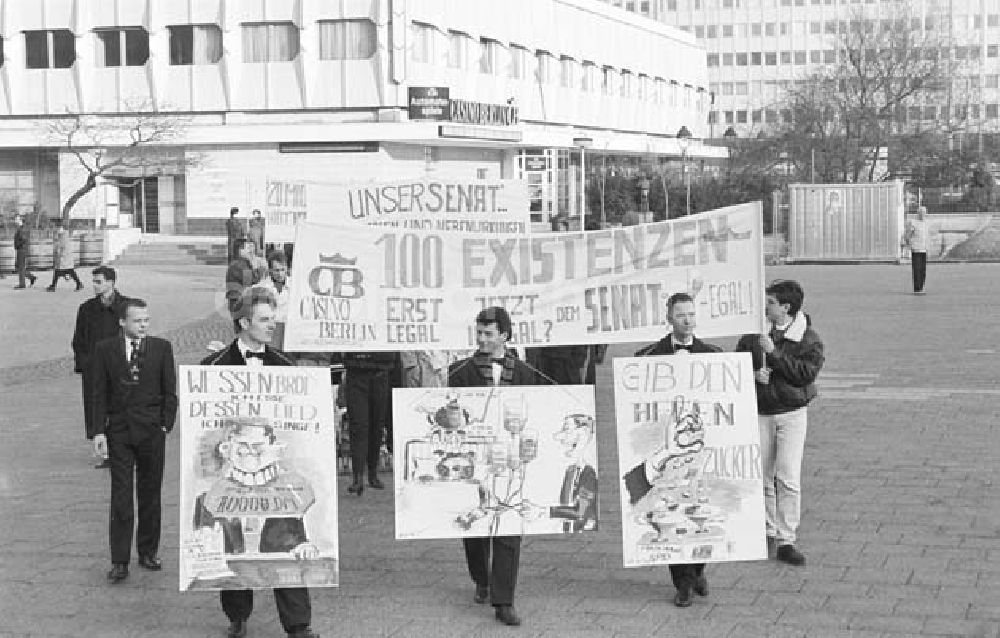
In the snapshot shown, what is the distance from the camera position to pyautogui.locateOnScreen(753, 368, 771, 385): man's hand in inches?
376

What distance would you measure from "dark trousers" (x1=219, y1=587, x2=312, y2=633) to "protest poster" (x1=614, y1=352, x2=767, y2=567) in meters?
1.81

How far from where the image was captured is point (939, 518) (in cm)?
1095

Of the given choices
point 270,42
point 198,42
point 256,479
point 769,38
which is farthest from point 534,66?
point 256,479

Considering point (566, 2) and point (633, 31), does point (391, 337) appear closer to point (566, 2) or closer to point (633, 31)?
point (566, 2)

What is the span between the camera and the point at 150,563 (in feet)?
32.2

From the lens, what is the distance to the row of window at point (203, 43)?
6531 cm

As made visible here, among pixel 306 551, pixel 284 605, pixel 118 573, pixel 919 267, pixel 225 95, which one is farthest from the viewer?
pixel 225 95

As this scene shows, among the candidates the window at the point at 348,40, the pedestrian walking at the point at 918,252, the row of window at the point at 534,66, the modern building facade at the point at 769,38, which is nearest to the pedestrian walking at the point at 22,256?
the pedestrian walking at the point at 918,252

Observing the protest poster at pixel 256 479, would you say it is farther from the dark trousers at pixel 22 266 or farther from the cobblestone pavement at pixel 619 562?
the dark trousers at pixel 22 266

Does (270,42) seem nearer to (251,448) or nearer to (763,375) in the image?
(763,375)

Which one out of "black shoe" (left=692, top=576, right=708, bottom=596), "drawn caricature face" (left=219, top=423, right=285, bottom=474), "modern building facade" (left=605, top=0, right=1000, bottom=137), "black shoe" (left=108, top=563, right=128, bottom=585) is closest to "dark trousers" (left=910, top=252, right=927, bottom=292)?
"black shoe" (left=692, top=576, right=708, bottom=596)

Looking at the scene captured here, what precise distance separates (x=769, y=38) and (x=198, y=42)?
77.3 m

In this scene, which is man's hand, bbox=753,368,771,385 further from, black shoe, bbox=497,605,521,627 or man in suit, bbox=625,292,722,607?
black shoe, bbox=497,605,521,627

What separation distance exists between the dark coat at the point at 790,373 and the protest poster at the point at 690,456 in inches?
20.3
